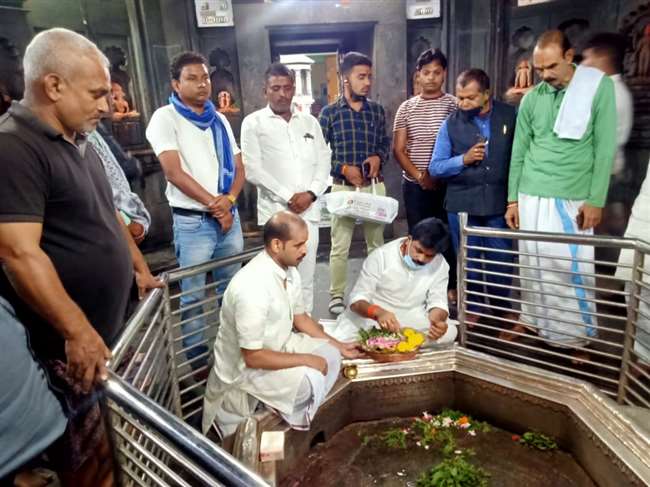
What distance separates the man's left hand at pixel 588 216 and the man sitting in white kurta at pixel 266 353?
176 cm

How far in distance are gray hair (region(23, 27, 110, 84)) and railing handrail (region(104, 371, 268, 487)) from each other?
3.42 feet

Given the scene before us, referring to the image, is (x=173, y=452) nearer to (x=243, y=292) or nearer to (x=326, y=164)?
(x=243, y=292)

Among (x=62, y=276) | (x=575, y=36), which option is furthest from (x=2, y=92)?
(x=575, y=36)

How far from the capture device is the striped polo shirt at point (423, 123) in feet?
12.3

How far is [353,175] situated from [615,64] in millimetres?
2569

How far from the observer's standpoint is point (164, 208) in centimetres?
619

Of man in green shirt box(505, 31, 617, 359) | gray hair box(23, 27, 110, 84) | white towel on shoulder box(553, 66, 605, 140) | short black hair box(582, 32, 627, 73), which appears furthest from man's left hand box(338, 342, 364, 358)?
short black hair box(582, 32, 627, 73)

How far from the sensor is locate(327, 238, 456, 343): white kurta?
3146mm

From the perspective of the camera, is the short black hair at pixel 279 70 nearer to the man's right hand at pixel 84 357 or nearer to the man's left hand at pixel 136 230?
the man's left hand at pixel 136 230

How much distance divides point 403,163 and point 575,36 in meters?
3.09

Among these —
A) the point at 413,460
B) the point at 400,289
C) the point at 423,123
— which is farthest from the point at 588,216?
the point at 413,460

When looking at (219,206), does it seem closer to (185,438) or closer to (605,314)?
(185,438)

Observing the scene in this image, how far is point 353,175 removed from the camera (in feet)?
12.6

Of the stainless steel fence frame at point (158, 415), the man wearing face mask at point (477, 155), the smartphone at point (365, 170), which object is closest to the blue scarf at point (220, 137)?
the stainless steel fence frame at point (158, 415)
